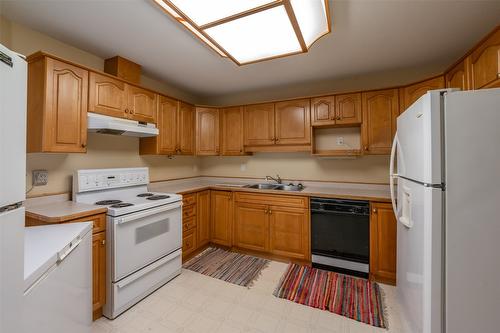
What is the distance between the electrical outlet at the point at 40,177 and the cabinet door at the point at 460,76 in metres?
3.68

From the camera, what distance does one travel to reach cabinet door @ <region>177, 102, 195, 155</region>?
303 centimetres

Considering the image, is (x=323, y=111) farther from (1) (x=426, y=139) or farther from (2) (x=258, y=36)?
(1) (x=426, y=139)

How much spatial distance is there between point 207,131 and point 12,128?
9.16 ft

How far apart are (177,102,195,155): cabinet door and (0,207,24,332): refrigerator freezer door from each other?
2387 mm

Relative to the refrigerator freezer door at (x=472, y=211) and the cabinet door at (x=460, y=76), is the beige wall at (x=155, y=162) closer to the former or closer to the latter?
the cabinet door at (x=460, y=76)

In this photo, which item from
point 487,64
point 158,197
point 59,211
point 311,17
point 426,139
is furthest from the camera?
point 158,197

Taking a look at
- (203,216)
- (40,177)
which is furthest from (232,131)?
(40,177)

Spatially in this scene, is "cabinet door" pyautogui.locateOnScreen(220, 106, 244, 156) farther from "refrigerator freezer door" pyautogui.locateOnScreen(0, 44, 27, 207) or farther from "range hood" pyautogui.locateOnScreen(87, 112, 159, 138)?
"refrigerator freezer door" pyautogui.locateOnScreen(0, 44, 27, 207)

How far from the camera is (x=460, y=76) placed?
188cm

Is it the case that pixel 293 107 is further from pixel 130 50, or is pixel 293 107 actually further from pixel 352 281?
pixel 352 281

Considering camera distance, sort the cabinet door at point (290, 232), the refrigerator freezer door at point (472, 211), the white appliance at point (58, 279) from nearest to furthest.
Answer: the white appliance at point (58, 279)
the refrigerator freezer door at point (472, 211)
the cabinet door at point (290, 232)

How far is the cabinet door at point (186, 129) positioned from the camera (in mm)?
3027

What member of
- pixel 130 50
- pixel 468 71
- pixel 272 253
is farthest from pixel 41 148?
pixel 468 71

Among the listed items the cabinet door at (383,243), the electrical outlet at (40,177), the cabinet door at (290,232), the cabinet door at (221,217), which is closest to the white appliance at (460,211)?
the cabinet door at (383,243)
